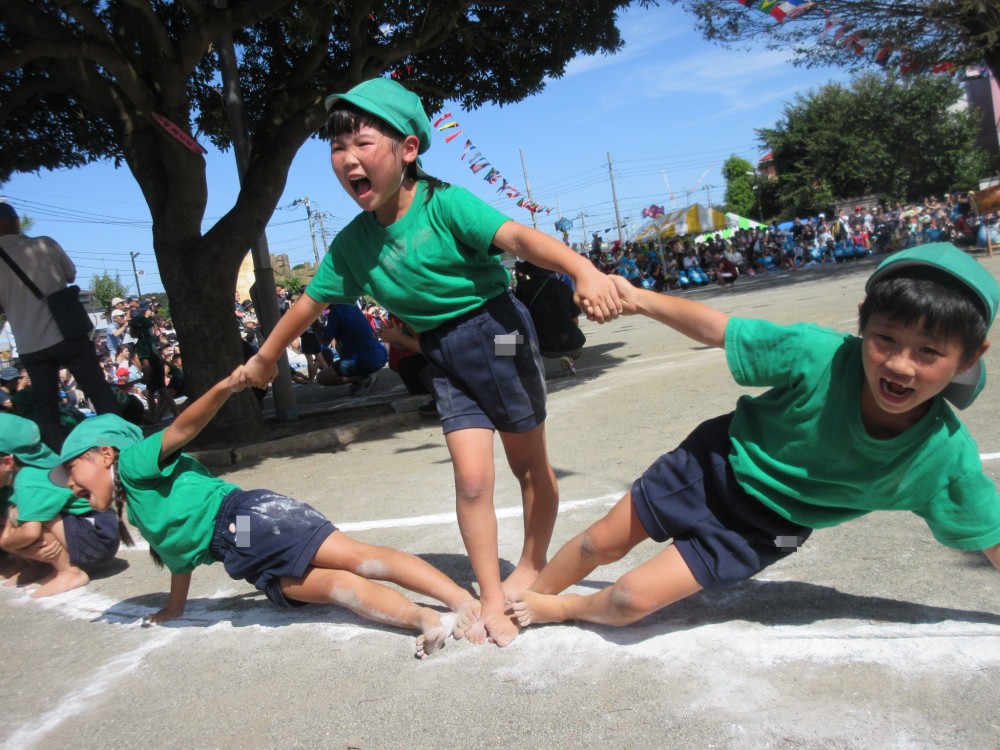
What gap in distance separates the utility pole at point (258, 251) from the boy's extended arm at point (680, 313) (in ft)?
20.7

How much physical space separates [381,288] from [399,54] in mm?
5747

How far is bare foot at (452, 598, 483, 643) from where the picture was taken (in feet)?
9.38

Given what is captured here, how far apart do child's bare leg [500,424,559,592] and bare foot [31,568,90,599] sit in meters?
2.51

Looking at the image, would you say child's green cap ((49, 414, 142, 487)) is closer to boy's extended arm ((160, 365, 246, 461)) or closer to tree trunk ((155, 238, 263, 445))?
boy's extended arm ((160, 365, 246, 461))

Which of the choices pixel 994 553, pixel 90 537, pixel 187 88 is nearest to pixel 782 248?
pixel 187 88

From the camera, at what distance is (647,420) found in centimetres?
609

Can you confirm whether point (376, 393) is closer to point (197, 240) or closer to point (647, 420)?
point (197, 240)

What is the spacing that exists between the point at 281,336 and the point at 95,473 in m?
1.09

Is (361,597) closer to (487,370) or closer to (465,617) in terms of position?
(465,617)

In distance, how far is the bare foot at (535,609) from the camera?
2.81 m

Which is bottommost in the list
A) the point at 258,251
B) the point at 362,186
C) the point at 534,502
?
the point at 534,502

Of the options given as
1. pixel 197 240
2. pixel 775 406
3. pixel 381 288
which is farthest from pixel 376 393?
pixel 775 406

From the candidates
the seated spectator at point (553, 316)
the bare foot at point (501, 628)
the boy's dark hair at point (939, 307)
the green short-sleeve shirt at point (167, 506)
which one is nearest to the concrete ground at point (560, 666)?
the bare foot at point (501, 628)

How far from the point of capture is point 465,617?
114 inches
